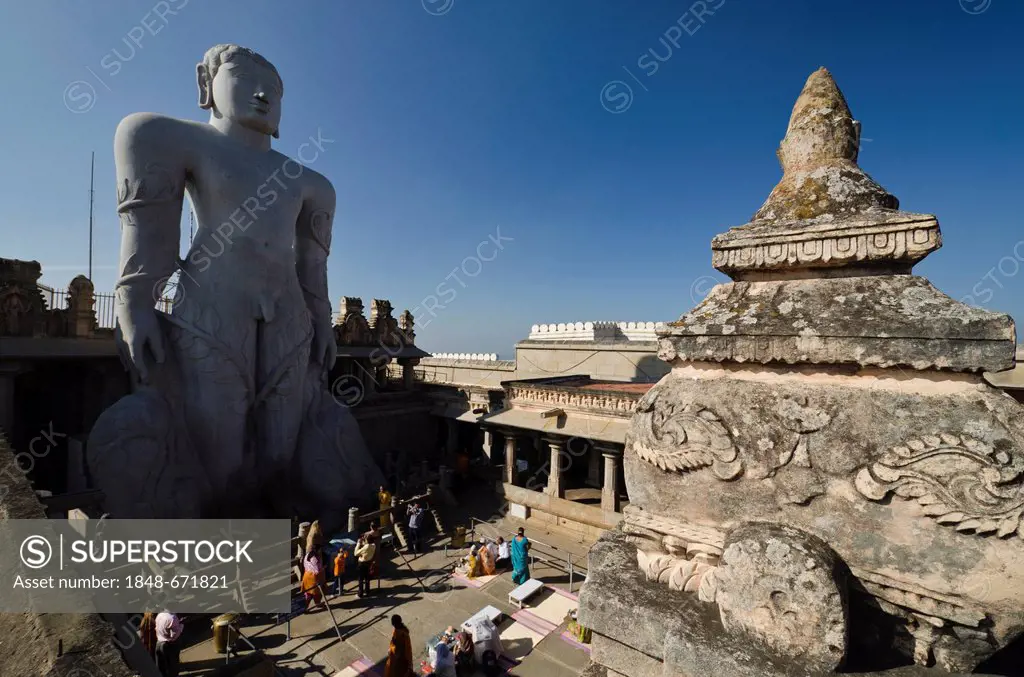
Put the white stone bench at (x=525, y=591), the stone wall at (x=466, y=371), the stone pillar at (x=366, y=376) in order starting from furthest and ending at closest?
the stone wall at (x=466, y=371), the stone pillar at (x=366, y=376), the white stone bench at (x=525, y=591)

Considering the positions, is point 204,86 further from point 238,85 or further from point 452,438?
point 452,438

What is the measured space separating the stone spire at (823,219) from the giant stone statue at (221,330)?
11853 millimetres

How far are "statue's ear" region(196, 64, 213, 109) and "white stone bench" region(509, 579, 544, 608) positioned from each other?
13825 mm

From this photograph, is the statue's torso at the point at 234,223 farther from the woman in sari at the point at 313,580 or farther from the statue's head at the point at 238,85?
the woman in sari at the point at 313,580

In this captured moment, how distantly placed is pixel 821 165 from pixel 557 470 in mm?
11993

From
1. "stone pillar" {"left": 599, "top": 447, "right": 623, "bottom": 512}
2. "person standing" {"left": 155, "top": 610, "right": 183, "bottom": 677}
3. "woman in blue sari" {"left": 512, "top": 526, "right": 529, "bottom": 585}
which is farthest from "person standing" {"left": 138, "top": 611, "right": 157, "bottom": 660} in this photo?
"stone pillar" {"left": 599, "top": 447, "right": 623, "bottom": 512}

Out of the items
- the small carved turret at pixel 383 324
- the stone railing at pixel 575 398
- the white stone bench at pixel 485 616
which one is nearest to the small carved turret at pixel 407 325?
the small carved turret at pixel 383 324

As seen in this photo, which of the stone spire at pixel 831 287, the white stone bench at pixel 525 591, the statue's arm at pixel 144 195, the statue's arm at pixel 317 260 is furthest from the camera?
the statue's arm at pixel 317 260

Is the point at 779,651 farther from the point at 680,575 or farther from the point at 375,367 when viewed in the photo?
the point at 375,367

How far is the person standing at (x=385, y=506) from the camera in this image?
1200 centimetres

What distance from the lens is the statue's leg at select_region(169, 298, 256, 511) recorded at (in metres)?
11.1

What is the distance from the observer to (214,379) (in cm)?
1118

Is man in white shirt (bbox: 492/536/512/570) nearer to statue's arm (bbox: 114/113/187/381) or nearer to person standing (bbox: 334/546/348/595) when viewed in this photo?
person standing (bbox: 334/546/348/595)

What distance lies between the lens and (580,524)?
12914 millimetres
